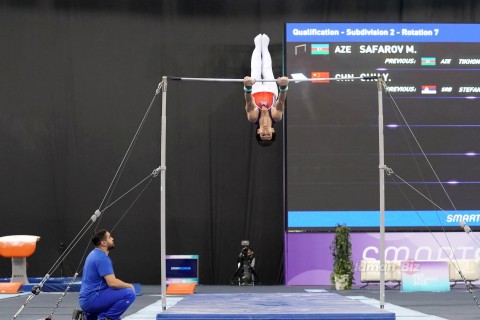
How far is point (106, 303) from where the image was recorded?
6914 millimetres

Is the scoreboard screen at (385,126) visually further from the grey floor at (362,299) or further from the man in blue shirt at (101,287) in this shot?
the man in blue shirt at (101,287)

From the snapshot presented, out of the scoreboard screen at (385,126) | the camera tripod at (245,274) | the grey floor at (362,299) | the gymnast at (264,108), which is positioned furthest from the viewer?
the camera tripod at (245,274)

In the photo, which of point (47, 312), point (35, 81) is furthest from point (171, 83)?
point (47, 312)

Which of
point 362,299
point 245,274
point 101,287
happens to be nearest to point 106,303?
point 101,287

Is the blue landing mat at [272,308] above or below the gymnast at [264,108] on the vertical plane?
below

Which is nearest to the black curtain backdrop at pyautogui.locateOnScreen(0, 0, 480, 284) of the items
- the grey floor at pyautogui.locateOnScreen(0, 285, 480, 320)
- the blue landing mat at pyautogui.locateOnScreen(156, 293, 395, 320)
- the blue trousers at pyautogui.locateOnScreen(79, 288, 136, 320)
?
the grey floor at pyautogui.locateOnScreen(0, 285, 480, 320)

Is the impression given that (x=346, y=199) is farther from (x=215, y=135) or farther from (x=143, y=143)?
(x=143, y=143)

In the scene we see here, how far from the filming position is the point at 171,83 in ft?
47.9

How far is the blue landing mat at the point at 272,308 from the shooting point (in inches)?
261

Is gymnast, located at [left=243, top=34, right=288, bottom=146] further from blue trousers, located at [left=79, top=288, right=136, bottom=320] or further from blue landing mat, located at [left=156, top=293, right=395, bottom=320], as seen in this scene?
blue trousers, located at [left=79, top=288, right=136, bottom=320]

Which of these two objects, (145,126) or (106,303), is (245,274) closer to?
(145,126)

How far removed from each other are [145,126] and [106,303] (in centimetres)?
802

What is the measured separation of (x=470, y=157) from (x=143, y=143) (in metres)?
6.07

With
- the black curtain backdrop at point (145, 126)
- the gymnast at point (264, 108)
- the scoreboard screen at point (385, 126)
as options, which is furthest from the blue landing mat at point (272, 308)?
the black curtain backdrop at point (145, 126)
